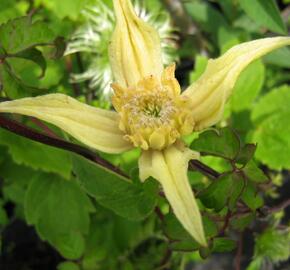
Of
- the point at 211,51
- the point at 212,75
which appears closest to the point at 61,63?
the point at 211,51

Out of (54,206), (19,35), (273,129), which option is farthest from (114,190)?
(273,129)

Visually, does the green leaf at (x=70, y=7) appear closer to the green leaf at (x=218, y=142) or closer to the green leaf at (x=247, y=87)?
the green leaf at (x=247, y=87)

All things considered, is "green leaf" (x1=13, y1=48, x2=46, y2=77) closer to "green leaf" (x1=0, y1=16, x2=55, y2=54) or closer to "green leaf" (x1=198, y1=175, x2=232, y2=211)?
"green leaf" (x1=0, y1=16, x2=55, y2=54)

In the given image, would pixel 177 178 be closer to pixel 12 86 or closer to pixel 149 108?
pixel 149 108

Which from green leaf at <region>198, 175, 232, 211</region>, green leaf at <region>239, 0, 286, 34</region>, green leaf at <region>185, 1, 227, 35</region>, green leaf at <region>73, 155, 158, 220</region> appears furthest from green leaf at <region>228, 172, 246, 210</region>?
green leaf at <region>185, 1, 227, 35</region>

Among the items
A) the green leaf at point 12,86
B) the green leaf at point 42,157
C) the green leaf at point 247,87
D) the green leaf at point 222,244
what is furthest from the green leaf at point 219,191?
the green leaf at point 247,87

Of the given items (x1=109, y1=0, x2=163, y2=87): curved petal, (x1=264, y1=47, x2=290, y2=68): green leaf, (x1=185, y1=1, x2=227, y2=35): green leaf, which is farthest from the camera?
(x1=185, y1=1, x2=227, y2=35): green leaf

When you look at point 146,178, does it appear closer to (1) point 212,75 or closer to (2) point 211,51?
(1) point 212,75

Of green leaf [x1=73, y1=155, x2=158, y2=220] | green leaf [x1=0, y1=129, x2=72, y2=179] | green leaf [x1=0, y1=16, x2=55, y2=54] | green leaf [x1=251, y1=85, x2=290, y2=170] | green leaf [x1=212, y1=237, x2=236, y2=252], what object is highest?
green leaf [x1=0, y1=16, x2=55, y2=54]
